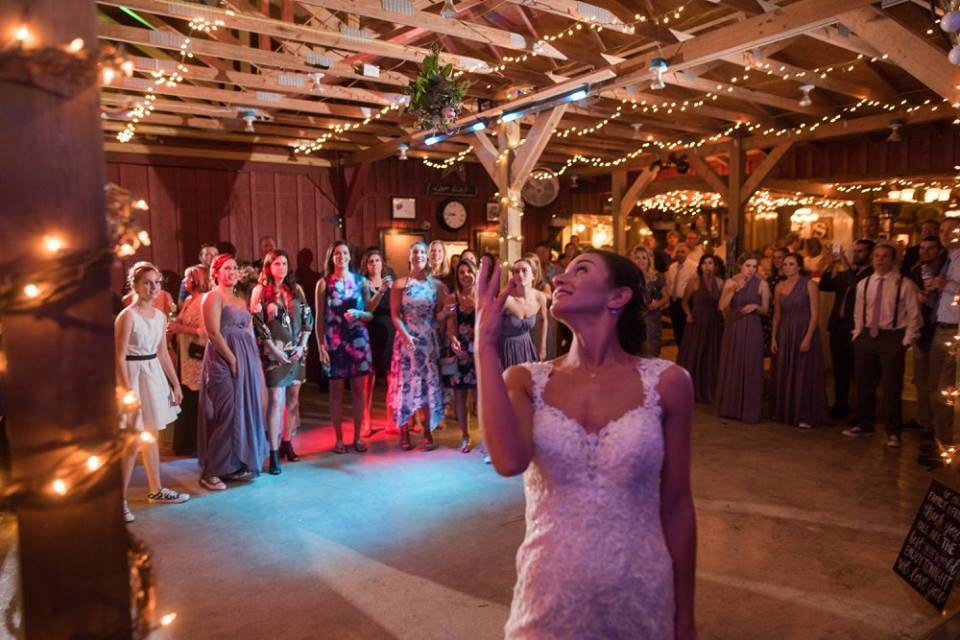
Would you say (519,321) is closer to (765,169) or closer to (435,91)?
(435,91)

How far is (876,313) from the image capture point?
5371 mm

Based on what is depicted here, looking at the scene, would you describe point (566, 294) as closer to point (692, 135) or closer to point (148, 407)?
point (148, 407)

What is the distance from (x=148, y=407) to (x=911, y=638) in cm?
413

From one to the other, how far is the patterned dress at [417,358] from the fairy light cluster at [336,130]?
1.84 meters

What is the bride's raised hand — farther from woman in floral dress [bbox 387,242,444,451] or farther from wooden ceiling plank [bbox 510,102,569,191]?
wooden ceiling plank [bbox 510,102,569,191]

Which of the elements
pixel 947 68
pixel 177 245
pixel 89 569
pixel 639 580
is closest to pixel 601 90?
pixel 947 68

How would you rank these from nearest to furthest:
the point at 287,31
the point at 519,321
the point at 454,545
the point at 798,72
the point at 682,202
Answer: the point at 454,545
the point at 287,31
the point at 519,321
the point at 798,72
the point at 682,202

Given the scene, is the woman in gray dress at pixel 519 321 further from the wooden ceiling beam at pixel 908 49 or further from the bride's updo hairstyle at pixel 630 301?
the bride's updo hairstyle at pixel 630 301

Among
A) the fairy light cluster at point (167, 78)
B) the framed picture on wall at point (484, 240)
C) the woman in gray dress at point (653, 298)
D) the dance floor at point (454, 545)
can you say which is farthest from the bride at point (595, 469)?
the framed picture on wall at point (484, 240)

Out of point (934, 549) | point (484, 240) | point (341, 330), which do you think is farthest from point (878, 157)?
point (341, 330)

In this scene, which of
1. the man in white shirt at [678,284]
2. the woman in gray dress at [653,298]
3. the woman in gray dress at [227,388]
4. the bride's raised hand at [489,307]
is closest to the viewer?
the bride's raised hand at [489,307]

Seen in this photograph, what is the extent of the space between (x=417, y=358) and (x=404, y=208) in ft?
17.0

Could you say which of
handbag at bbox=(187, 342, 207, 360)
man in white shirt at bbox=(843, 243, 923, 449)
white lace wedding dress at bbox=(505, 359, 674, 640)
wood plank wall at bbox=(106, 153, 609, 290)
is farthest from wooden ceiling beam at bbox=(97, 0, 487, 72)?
wood plank wall at bbox=(106, 153, 609, 290)

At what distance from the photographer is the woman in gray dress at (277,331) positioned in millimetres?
4883
